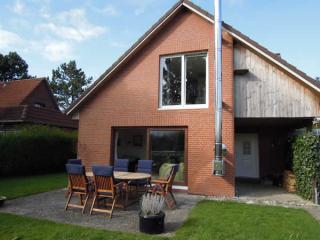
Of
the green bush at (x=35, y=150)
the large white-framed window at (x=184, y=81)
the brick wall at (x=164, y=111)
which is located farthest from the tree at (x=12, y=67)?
the large white-framed window at (x=184, y=81)

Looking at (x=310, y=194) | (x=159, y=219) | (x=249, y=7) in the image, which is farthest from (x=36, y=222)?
(x=249, y=7)

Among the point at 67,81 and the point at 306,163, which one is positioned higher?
the point at 67,81

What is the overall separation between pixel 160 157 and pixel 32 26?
21.9ft

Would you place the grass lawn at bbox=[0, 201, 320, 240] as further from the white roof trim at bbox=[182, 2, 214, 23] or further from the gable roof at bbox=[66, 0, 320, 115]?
the white roof trim at bbox=[182, 2, 214, 23]

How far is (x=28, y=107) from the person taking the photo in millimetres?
19984

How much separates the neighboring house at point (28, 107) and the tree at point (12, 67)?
50.5 feet

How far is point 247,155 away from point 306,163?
5590 mm

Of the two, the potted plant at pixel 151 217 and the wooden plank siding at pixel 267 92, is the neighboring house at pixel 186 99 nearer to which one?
the wooden plank siding at pixel 267 92

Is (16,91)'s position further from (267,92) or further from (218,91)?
(267,92)

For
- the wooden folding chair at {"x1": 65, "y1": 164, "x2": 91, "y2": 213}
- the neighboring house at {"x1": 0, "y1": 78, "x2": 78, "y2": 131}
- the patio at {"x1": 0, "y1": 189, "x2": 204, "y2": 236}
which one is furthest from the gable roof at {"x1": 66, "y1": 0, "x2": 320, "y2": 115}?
the neighboring house at {"x1": 0, "y1": 78, "x2": 78, "y2": 131}

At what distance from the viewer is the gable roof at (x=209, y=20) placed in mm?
9578

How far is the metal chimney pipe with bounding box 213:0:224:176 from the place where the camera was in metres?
9.40

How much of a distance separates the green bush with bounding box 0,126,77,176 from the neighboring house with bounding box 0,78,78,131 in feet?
9.93

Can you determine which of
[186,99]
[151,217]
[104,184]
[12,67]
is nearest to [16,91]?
[12,67]
